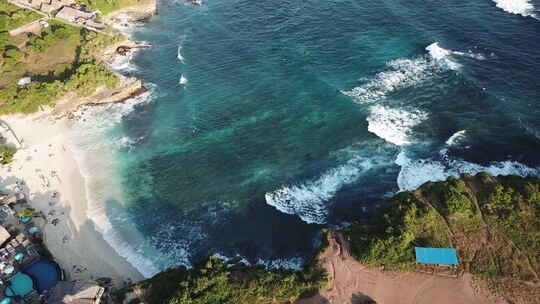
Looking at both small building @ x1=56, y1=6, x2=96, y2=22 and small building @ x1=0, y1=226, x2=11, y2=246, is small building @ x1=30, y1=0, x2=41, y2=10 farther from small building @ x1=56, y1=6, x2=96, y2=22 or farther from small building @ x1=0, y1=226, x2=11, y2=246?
small building @ x1=0, y1=226, x2=11, y2=246

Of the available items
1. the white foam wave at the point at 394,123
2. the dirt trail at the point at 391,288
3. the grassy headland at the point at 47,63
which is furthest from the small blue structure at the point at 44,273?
the white foam wave at the point at 394,123

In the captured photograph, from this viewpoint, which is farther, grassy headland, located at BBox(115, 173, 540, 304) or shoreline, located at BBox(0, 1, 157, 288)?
shoreline, located at BBox(0, 1, 157, 288)

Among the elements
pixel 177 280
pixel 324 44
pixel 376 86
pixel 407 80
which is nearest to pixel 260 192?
pixel 177 280

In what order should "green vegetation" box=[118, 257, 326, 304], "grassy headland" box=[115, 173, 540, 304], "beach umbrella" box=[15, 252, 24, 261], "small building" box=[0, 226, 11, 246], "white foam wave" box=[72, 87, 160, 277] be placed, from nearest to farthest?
"green vegetation" box=[118, 257, 326, 304] → "grassy headland" box=[115, 173, 540, 304] → "beach umbrella" box=[15, 252, 24, 261] → "small building" box=[0, 226, 11, 246] → "white foam wave" box=[72, 87, 160, 277]

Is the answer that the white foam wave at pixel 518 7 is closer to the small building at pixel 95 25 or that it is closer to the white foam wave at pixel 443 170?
the white foam wave at pixel 443 170

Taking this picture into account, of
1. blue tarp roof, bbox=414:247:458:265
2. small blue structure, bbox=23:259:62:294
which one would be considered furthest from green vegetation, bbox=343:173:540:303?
small blue structure, bbox=23:259:62:294

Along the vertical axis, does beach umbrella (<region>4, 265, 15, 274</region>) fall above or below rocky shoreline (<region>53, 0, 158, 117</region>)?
below

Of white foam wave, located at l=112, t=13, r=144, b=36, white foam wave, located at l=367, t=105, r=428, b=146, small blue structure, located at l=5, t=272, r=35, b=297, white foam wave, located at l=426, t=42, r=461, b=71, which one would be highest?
white foam wave, located at l=426, t=42, r=461, b=71
